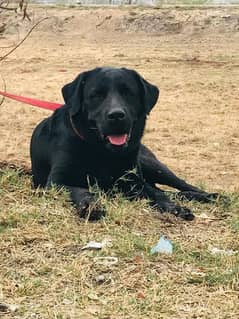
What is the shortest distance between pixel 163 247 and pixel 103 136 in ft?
5.05

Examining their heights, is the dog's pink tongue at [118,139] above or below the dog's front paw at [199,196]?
above

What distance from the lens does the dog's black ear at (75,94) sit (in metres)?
6.02

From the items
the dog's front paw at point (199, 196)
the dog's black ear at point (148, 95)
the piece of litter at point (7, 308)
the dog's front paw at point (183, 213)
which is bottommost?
the dog's front paw at point (199, 196)

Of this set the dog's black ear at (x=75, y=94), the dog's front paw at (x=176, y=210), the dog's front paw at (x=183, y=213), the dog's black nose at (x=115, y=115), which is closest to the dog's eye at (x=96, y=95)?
the dog's black ear at (x=75, y=94)

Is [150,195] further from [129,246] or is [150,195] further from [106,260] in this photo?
[106,260]

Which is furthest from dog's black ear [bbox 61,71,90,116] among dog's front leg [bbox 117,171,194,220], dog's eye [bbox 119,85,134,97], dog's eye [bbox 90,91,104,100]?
dog's front leg [bbox 117,171,194,220]

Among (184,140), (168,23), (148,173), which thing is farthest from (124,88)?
(168,23)

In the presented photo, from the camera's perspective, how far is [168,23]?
3153cm

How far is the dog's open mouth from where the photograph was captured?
5863mm

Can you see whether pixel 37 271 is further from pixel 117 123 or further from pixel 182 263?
pixel 117 123

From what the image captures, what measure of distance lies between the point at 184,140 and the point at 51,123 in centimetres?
475

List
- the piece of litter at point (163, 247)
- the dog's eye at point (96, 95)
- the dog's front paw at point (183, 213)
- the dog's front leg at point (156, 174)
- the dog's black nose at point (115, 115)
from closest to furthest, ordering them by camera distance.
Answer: the piece of litter at point (163, 247) → the dog's front paw at point (183, 213) → the dog's black nose at point (115, 115) → the dog's eye at point (96, 95) → the dog's front leg at point (156, 174)

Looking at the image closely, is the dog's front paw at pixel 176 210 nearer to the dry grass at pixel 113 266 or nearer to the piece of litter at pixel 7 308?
the dry grass at pixel 113 266

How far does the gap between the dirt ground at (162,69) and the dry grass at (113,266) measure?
310 cm
